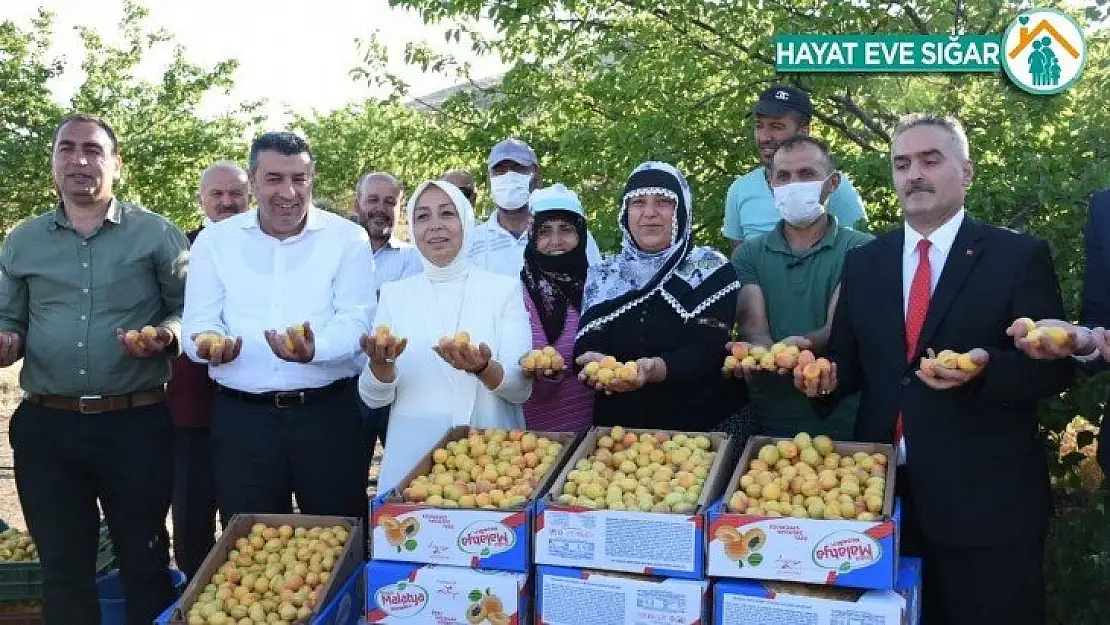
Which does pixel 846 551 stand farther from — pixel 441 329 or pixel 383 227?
pixel 383 227

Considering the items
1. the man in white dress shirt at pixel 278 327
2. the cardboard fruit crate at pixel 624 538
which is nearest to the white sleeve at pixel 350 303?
the man in white dress shirt at pixel 278 327

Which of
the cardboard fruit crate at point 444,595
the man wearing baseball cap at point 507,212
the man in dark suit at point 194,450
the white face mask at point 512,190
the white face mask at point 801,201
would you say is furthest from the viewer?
the white face mask at point 512,190

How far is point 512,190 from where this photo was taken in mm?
5348

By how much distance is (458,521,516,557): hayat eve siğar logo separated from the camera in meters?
3.09

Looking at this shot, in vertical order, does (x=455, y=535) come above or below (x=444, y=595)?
above

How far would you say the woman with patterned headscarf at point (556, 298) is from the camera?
13.7 ft

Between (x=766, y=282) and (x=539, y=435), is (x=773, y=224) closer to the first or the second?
(x=766, y=282)

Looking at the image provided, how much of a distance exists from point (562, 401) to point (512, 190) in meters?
1.60

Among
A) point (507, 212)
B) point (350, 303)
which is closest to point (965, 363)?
point (350, 303)

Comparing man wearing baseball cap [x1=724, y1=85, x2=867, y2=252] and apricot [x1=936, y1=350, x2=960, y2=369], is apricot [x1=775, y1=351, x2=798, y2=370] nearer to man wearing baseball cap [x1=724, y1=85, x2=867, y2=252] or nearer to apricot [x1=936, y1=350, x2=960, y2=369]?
apricot [x1=936, y1=350, x2=960, y2=369]

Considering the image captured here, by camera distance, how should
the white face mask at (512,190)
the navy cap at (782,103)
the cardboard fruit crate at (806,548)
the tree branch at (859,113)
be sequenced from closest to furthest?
the cardboard fruit crate at (806,548) < the navy cap at (782,103) < the white face mask at (512,190) < the tree branch at (859,113)

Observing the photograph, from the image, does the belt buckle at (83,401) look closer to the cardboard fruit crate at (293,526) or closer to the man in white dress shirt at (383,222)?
the cardboard fruit crate at (293,526)

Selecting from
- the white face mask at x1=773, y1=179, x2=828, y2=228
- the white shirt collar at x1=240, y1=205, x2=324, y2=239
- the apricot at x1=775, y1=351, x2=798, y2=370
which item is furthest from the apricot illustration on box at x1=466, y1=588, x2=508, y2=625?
the white face mask at x1=773, y1=179, x2=828, y2=228

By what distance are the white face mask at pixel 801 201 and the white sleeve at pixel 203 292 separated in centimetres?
237
